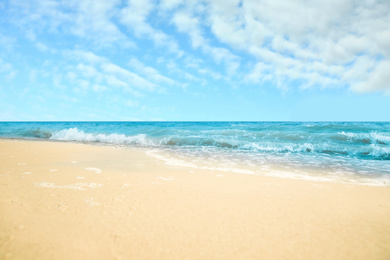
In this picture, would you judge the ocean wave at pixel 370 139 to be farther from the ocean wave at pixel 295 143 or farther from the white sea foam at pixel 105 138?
the white sea foam at pixel 105 138

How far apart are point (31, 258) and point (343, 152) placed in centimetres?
1196

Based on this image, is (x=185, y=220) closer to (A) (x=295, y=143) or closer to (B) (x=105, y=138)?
(A) (x=295, y=143)

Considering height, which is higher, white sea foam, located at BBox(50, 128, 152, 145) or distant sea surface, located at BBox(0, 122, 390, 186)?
white sea foam, located at BBox(50, 128, 152, 145)

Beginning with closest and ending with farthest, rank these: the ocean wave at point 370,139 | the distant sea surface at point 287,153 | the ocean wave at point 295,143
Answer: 1. the distant sea surface at point 287,153
2. the ocean wave at point 295,143
3. the ocean wave at point 370,139

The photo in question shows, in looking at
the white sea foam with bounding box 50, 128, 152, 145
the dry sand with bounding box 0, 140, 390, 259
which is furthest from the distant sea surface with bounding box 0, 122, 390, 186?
the dry sand with bounding box 0, 140, 390, 259

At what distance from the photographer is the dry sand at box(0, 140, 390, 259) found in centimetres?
180

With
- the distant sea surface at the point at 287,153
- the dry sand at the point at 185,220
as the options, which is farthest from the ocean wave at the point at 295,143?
the dry sand at the point at 185,220

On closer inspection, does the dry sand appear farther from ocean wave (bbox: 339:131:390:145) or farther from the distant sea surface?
ocean wave (bbox: 339:131:390:145)

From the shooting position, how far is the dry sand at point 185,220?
180 centimetres

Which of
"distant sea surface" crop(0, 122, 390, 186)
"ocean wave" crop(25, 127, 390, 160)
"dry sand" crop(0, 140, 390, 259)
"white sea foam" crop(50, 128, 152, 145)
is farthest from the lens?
"white sea foam" crop(50, 128, 152, 145)

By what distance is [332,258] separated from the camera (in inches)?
69.5

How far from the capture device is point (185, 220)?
231 cm

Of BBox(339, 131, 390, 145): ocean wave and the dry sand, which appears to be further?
BBox(339, 131, 390, 145): ocean wave

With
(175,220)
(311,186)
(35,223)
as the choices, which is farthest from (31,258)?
(311,186)
